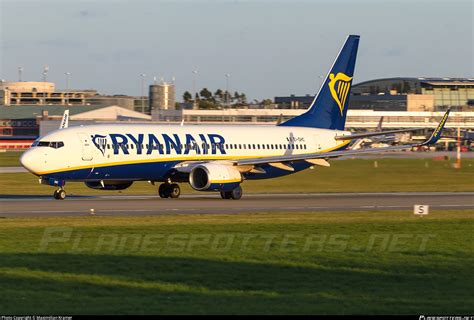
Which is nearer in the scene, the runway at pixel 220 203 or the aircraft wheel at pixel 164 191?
the runway at pixel 220 203

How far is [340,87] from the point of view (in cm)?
5550

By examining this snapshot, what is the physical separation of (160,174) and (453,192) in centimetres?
1762

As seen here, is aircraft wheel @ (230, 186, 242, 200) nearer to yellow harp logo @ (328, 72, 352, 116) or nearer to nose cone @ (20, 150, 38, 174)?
nose cone @ (20, 150, 38, 174)

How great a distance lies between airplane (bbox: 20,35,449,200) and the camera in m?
44.0

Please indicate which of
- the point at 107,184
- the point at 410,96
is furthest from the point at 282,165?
the point at 410,96

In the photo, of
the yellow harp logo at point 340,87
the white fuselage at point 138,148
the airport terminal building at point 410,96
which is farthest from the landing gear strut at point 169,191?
the airport terminal building at point 410,96

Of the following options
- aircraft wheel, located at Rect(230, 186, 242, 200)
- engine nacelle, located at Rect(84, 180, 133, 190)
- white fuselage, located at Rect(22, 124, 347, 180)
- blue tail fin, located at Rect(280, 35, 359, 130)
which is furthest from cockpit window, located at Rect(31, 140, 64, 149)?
blue tail fin, located at Rect(280, 35, 359, 130)

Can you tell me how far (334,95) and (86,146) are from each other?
56.1 ft

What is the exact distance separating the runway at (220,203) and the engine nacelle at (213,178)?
0.75 m

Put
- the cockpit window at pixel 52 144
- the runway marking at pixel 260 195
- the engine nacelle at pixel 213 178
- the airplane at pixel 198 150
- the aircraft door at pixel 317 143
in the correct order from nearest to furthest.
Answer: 1. the cockpit window at pixel 52 144
2. the airplane at pixel 198 150
3. the engine nacelle at pixel 213 178
4. the runway marking at pixel 260 195
5. the aircraft door at pixel 317 143

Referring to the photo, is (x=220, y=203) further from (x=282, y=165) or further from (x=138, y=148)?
(x=282, y=165)

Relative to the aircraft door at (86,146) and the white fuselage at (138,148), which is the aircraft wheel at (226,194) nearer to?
the white fuselage at (138,148)

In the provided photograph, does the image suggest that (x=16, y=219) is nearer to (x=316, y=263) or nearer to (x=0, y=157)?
(x=316, y=263)

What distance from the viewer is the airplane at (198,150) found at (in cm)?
4397
